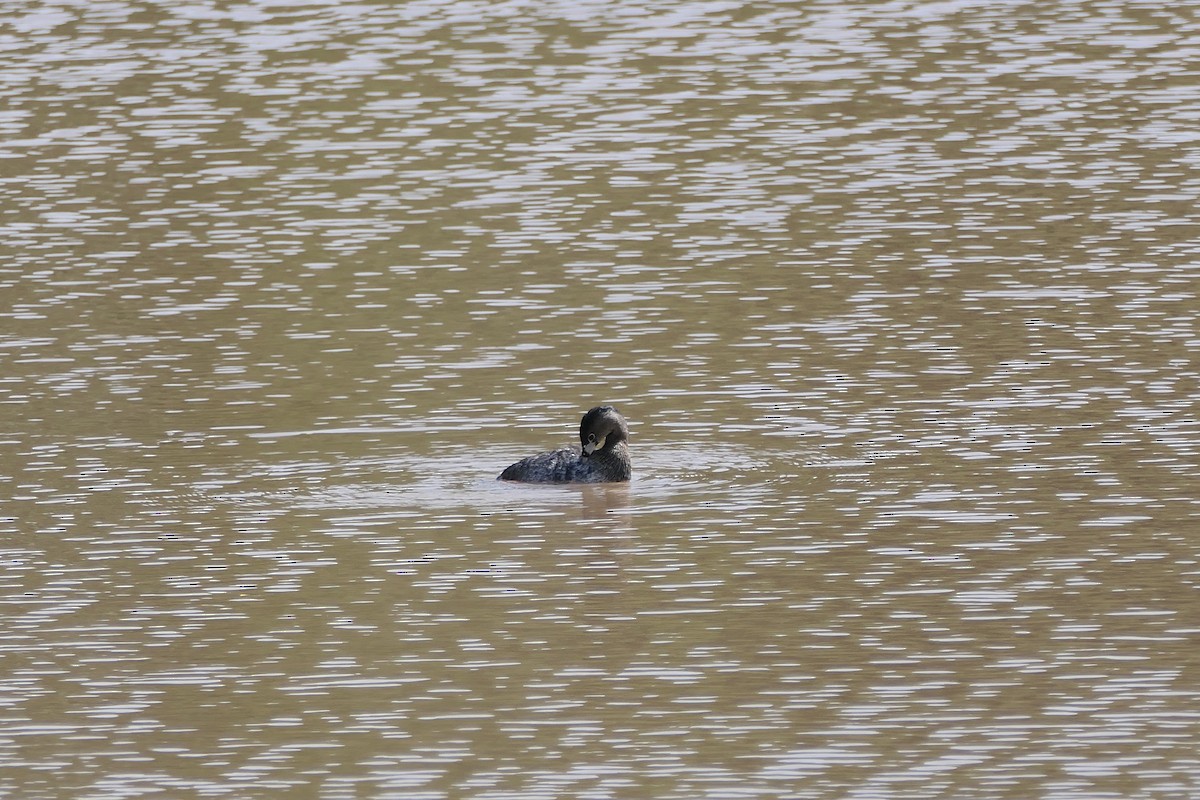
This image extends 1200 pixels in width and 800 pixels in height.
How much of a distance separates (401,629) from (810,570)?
2.44 meters

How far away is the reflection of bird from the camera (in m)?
18.2

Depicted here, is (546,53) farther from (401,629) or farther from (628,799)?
(628,799)

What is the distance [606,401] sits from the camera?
66.0 feet

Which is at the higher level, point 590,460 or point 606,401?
point 590,460

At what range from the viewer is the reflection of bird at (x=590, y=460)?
18.2 meters

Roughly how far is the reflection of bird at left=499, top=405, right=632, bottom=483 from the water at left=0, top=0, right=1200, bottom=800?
0.16 m

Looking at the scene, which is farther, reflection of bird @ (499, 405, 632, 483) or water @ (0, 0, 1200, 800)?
reflection of bird @ (499, 405, 632, 483)

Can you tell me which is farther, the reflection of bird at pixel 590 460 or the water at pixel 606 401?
the reflection of bird at pixel 590 460

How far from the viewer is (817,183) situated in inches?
1080

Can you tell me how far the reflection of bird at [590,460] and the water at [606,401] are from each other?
0.53ft

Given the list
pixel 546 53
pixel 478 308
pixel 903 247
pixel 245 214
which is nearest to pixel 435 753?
pixel 478 308

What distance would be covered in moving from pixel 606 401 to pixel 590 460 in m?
1.96

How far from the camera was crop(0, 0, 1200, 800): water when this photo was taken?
1334 centimetres

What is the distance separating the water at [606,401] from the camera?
43.8 feet
